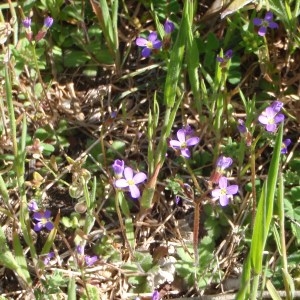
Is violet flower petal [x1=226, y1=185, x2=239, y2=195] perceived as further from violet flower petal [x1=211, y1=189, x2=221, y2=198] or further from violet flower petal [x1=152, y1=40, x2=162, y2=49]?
violet flower petal [x1=152, y1=40, x2=162, y2=49]

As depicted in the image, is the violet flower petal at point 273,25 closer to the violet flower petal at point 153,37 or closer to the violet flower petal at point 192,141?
the violet flower petal at point 153,37

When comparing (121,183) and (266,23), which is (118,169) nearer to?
(121,183)

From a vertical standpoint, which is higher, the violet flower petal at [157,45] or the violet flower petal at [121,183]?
the violet flower petal at [157,45]

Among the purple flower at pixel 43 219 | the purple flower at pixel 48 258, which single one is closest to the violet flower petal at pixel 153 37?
the purple flower at pixel 43 219

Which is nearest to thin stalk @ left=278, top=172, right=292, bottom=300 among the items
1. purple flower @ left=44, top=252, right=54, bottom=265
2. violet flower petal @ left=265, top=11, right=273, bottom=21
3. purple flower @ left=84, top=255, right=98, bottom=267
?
purple flower @ left=84, top=255, right=98, bottom=267

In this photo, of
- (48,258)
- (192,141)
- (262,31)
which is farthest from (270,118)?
(48,258)

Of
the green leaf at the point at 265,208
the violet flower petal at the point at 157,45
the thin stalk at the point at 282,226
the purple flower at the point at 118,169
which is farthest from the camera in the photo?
the violet flower petal at the point at 157,45
